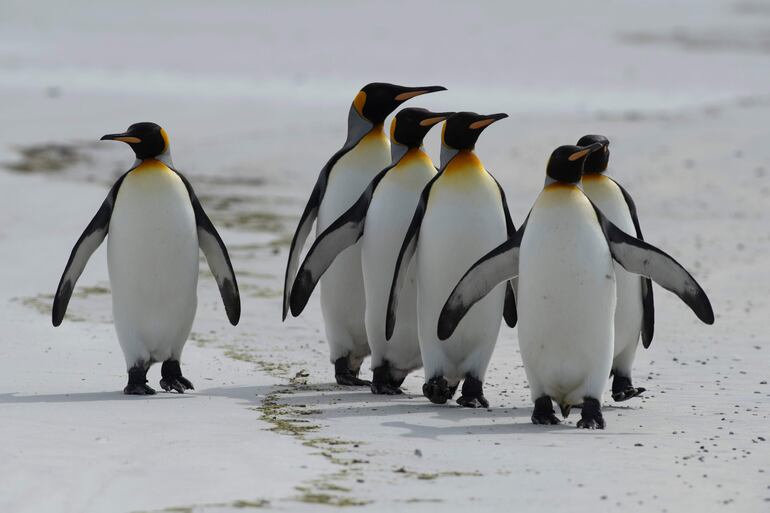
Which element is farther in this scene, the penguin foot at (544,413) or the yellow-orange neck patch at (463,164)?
the yellow-orange neck patch at (463,164)

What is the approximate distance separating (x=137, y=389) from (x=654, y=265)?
2330 millimetres

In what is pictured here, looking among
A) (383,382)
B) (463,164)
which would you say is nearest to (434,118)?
(463,164)

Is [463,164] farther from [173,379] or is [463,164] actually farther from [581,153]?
[173,379]

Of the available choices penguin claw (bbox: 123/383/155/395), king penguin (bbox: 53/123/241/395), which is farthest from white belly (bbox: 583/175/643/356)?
penguin claw (bbox: 123/383/155/395)

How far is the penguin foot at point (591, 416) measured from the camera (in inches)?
219

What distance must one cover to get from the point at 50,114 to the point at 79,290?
511 inches

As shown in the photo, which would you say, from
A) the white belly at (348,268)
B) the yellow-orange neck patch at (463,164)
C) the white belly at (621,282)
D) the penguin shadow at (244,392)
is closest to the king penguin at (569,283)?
the yellow-orange neck patch at (463,164)

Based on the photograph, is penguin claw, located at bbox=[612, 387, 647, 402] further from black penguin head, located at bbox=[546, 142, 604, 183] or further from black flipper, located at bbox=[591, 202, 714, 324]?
black penguin head, located at bbox=[546, 142, 604, 183]

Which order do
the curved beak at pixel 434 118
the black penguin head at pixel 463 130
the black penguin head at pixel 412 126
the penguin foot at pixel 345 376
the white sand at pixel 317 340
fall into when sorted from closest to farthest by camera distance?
the white sand at pixel 317 340 → the black penguin head at pixel 463 130 → the curved beak at pixel 434 118 → the black penguin head at pixel 412 126 → the penguin foot at pixel 345 376

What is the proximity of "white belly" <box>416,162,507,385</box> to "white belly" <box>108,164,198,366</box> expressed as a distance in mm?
1121

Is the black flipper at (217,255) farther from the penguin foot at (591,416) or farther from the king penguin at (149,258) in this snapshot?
the penguin foot at (591,416)

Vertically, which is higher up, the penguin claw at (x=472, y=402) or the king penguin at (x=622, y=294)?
the king penguin at (x=622, y=294)

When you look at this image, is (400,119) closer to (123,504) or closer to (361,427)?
(361,427)

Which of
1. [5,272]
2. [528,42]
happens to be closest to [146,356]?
[5,272]
